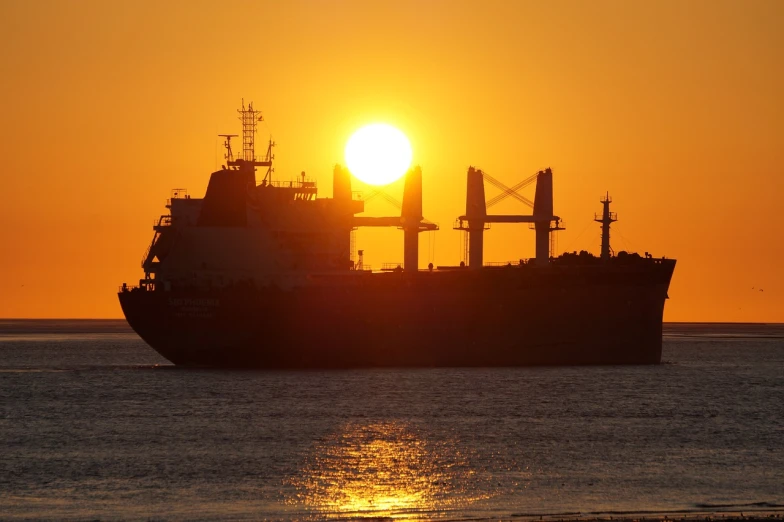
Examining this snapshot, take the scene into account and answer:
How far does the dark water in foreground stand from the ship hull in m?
1.67

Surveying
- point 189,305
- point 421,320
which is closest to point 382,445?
point 189,305

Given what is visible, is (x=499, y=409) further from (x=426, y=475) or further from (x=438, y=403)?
(x=426, y=475)

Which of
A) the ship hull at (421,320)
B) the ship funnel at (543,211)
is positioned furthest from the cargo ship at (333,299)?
the ship funnel at (543,211)

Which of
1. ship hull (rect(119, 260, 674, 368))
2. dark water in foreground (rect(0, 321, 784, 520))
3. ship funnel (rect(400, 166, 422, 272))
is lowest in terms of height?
dark water in foreground (rect(0, 321, 784, 520))

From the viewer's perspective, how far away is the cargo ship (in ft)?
200

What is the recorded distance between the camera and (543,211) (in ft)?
250

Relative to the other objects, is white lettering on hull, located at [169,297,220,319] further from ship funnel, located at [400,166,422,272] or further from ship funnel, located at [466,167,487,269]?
ship funnel, located at [466,167,487,269]

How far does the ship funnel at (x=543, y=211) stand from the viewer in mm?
75875

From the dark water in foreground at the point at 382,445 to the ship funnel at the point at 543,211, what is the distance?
13958 millimetres

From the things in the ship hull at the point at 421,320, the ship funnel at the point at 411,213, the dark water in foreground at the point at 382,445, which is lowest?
the dark water in foreground at the point at 382,445

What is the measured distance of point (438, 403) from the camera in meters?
48.4

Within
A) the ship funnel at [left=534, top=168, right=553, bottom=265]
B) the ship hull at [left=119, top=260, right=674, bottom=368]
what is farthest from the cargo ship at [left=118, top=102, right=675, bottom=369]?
the ship funnel at [left=534, top=168, right=553, bottom=265]

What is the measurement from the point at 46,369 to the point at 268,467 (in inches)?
1930

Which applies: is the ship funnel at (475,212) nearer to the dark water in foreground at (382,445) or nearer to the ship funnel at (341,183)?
the ship funnel at (341,183)
